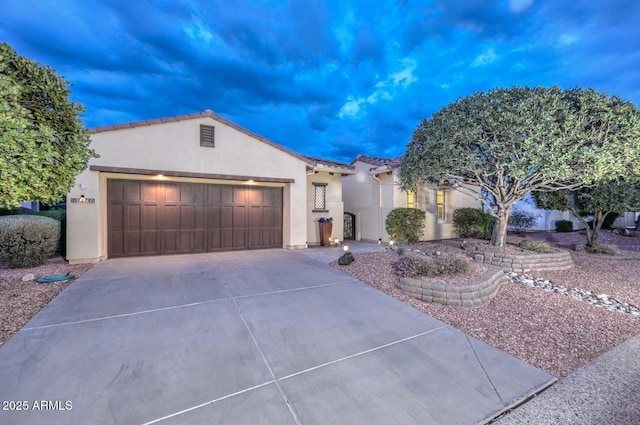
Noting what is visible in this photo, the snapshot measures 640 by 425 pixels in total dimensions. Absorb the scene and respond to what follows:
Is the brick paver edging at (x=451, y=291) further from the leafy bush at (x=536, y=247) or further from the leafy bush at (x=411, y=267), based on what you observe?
the leafy bush at (x=536, y=247)

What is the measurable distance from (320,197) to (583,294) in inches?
328

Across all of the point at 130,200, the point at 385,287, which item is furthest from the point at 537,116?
the point at 130,200

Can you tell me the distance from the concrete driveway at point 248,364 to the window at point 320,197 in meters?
6.62

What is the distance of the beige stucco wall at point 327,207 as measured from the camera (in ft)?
35.7

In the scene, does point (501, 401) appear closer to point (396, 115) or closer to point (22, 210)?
point (22, 210)

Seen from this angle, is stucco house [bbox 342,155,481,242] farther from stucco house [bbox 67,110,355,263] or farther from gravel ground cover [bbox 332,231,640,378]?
gravel ground cover [bbox 332,231,640,378]

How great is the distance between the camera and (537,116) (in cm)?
632

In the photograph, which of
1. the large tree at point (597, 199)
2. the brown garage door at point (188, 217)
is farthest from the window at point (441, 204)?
the brown garage door at point (188, 217)

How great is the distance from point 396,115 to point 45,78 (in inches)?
2032

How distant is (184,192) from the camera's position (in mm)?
8477

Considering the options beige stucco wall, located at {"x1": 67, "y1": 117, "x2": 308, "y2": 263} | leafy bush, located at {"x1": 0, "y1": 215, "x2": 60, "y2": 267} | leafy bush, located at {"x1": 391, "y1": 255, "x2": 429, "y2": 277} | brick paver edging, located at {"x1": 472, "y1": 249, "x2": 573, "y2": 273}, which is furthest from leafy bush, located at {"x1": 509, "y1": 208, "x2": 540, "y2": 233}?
leafy bush, located at {"x1": 0, "y1": 215, "x2": 60, "y2": 267}

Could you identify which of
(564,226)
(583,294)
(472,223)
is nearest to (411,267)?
(583,294)

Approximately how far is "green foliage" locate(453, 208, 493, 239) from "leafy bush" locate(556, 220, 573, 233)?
6590 mm

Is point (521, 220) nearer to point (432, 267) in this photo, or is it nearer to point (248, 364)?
point (432, 267)
